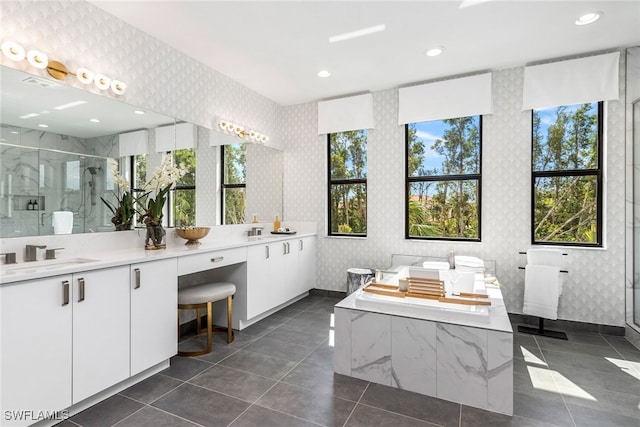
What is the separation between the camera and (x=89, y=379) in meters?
1.88

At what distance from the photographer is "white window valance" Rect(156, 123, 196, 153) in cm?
296

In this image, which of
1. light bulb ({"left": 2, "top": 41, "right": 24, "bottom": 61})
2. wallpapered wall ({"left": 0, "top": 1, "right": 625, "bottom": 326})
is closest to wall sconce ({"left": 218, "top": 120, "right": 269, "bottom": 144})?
wallpapered wall ({"left": 0, "top": 1, "right": 625, "bottom": 326})

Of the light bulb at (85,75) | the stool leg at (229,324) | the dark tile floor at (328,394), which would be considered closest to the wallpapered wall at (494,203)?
the dark tile floor at (328,394)

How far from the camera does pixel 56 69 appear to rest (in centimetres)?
219

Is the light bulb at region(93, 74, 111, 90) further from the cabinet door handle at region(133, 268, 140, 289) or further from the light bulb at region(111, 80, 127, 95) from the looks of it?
→ the cabinet door handle at region(133, 268, 140, 289)

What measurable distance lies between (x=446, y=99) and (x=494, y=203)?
53.2 inches

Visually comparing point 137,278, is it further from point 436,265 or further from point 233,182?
point 436,265

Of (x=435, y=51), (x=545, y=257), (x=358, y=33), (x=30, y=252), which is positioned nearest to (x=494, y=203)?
(x=545, y=257)

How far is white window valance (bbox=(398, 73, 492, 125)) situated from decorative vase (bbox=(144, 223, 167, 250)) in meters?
3.05

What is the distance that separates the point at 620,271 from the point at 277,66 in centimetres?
413

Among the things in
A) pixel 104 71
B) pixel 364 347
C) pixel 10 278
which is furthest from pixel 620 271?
pixel 104 71

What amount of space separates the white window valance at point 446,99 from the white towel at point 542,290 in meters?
1.81

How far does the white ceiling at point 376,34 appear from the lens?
249cm

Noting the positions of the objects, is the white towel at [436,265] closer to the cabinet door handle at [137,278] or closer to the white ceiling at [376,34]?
the white ceiling at [376,34]
